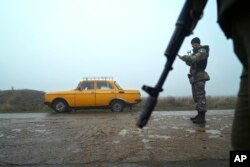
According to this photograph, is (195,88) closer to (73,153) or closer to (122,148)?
(122,148)

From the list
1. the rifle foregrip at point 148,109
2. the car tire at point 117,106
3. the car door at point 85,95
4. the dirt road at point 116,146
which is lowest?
the dirt road at point 116,146

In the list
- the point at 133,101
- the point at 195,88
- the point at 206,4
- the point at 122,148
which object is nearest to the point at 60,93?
the point at 133,101

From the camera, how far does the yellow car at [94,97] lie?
A: 1544cm

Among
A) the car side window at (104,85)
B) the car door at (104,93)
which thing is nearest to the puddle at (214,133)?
the car door at (104,93)

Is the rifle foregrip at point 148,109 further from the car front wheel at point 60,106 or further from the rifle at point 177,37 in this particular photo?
the car front wheel at point 60,106

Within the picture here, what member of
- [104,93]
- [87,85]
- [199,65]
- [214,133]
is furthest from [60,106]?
[214,133]

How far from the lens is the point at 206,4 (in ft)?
7.02

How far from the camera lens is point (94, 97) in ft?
51.0

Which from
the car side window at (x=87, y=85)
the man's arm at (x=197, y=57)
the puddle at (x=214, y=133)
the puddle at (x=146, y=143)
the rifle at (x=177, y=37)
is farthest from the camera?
the car side window at (x=87, y=85)

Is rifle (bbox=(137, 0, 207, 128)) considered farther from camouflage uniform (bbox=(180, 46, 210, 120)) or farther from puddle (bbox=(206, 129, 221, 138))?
camouflage uniform (bbox=(180, 46, 210, 120))

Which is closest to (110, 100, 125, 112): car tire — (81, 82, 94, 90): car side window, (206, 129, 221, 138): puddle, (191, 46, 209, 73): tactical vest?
(81, 82, 94, 90): car side window

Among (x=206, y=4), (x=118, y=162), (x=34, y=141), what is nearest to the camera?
(x=206, y=4)

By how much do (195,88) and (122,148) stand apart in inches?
135

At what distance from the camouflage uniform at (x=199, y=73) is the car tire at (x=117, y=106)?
7.93m
